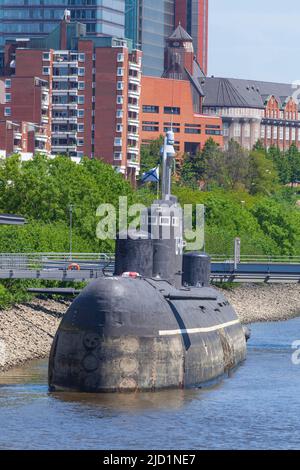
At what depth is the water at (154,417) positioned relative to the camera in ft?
190

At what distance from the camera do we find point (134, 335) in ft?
223

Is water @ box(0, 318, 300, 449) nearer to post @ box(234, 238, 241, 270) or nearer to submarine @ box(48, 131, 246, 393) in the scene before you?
submarine @ box(48, 131, 246, 393)

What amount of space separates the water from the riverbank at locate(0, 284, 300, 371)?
803 cm

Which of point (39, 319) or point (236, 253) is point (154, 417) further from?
point (236, 253)

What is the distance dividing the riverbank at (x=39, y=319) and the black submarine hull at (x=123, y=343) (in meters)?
12.7

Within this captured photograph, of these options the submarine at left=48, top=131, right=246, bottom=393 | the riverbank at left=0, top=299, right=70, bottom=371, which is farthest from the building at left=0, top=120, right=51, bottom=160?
the submarine at left=48, top=131, right=246, bottom=393

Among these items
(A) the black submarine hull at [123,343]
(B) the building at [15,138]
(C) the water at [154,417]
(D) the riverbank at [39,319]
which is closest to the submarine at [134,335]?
(A) the black submarine hull at [123,343]

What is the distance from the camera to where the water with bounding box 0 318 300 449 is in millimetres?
57906

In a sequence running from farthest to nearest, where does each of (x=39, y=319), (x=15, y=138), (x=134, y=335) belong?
(x=15, y=138)
(x=39, y=319)
(x=134, y=335)

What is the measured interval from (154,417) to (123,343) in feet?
18.9

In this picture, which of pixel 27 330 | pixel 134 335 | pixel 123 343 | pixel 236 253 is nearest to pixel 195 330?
pixel 134 335

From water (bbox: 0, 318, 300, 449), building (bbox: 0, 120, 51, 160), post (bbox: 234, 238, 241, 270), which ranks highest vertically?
building (bbox: 0, 120, 51, 160)
